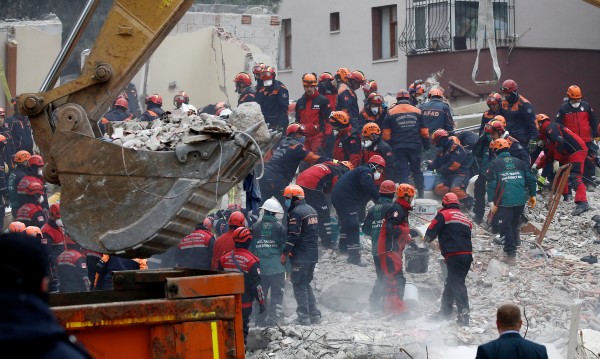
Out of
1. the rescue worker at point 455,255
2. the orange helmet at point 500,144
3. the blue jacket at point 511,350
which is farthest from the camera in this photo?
the orange helmet at point 500,144

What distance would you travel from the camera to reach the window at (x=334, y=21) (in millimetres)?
31328

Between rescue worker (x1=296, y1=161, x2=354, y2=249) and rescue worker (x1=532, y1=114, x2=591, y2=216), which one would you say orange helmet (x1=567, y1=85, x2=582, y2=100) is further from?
rescue worker (x1=296, y1=161, x2=354, y2=249)

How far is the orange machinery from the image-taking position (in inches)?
207

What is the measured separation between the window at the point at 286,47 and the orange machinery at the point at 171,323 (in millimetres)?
27422

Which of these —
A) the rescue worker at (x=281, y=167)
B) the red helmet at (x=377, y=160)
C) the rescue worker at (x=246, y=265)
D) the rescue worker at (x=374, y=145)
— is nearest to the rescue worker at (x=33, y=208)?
the rescue worker at (x=281, y=167)

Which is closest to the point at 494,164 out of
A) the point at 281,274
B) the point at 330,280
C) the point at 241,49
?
the point at 330,280

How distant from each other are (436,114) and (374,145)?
2154 millimetres

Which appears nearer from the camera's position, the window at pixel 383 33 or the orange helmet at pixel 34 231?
the orange helmet at pixel 34 231

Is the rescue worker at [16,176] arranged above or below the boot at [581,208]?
above

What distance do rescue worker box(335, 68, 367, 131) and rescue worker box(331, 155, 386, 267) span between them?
2.20 metres

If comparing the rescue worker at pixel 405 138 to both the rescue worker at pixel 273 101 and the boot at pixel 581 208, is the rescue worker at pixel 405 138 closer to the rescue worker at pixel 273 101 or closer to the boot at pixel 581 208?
the rescue worker at pixel 273 101

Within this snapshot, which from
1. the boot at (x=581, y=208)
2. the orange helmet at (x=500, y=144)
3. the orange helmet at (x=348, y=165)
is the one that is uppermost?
the orange helmet at (x=500, y=144)

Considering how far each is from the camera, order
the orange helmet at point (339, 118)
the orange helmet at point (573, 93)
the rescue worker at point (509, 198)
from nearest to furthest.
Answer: the rescue worker at point (509, 198), the orange helmet at point (339, 118), the orange helmet at point (573, 93)

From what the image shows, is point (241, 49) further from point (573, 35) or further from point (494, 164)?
point (573, 35)
